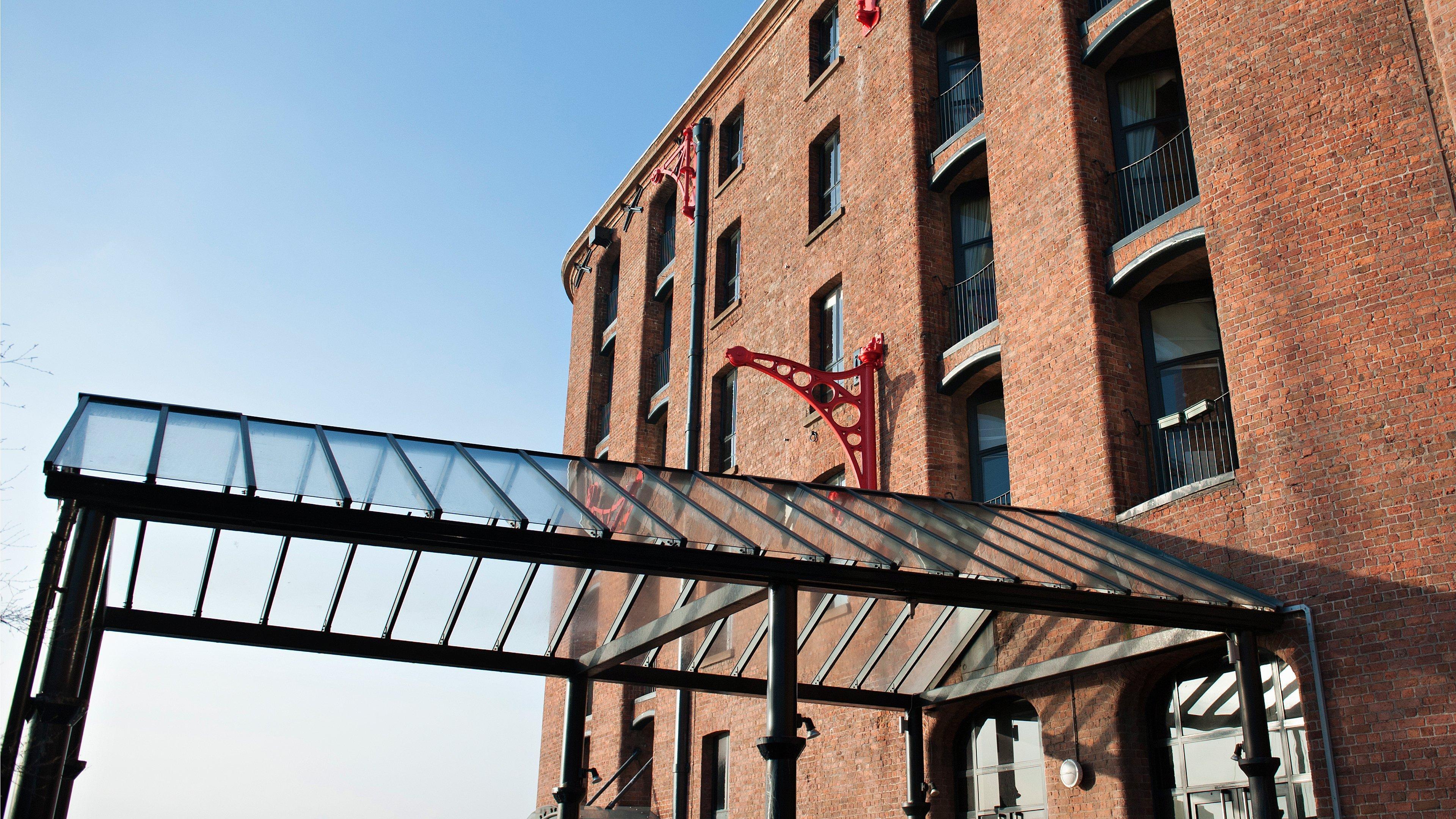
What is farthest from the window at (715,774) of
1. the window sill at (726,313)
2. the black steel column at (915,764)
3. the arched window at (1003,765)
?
the window sill at (726,313)

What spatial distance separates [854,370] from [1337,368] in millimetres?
6940

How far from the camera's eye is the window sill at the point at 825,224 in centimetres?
1764

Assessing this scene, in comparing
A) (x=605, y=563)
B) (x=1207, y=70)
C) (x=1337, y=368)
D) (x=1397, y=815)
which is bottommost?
(x=1397, y=815)

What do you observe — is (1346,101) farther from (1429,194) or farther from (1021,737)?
(1021,737)

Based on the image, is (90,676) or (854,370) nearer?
(90,676)

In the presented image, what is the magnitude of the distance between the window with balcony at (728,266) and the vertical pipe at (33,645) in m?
15.0

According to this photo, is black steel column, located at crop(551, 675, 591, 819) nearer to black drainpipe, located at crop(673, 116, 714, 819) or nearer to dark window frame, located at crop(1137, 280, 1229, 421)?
black drainpipe, located at crop(673, 116, 714, 819)

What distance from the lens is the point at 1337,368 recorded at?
9.69m

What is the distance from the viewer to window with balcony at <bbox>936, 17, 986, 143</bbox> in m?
16.2

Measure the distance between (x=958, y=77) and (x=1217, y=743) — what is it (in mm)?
10318

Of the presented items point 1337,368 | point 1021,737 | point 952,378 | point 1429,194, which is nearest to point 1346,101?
point 1429,194

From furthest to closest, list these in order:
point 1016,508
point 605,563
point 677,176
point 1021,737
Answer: point 677,176 < point 1021,737 < point 1016,508 < point 605,563

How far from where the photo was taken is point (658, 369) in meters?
24.5

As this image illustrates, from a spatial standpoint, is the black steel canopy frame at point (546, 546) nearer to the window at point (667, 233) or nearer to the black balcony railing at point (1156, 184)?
the black balcony railing at point (1156, 184)
